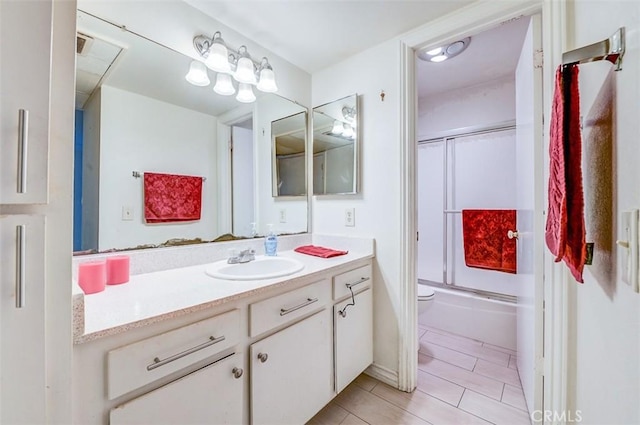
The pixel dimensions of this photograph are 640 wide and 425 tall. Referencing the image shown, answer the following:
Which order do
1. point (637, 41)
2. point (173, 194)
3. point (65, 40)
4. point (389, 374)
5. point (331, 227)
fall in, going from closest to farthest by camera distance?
point (637, 41), point (65, 40), point (173, 194), point (389, 374), point (331, 227)

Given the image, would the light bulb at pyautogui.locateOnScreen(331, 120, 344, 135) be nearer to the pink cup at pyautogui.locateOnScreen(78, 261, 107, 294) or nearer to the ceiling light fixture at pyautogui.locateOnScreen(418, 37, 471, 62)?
the ceiling light fixture at pyautogui.locateOnScreen(418, 37, 471, 62)

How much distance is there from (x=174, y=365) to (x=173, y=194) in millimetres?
857

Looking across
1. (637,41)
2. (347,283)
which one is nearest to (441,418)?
(347,283)

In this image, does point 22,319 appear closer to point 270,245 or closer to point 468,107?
point 270,245

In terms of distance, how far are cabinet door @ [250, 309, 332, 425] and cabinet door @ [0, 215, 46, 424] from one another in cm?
59

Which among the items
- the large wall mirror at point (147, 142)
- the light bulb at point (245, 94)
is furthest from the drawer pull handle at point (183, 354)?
the light bulb at point (245, 94)

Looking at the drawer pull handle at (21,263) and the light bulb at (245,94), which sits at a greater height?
the light bulb at (245,94)

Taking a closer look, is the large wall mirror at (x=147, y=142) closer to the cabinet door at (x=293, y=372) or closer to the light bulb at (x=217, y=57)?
the light bulb at (x=217, y=57)

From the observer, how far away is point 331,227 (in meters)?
1.94

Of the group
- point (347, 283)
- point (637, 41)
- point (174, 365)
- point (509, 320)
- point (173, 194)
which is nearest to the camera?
point (637, 41)

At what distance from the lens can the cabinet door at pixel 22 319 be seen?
1.57 ft

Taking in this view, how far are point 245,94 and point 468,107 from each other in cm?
212

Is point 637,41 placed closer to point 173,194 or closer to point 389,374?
point 173,194

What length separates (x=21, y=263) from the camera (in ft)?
1.61
